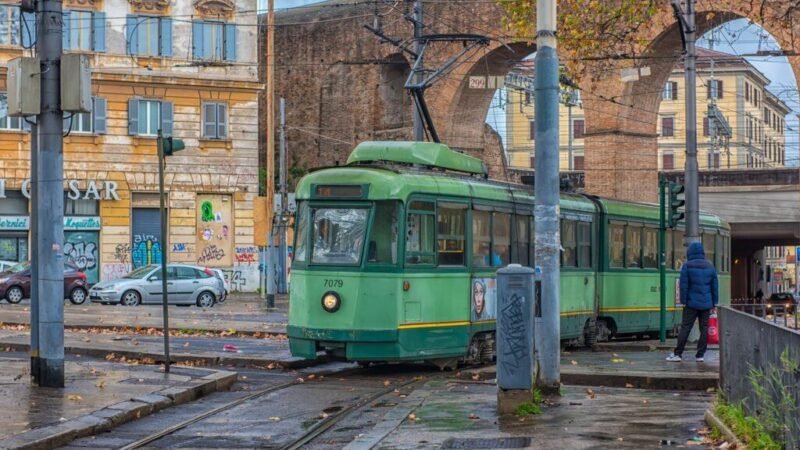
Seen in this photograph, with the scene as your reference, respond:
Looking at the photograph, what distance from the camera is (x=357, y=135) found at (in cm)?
5775

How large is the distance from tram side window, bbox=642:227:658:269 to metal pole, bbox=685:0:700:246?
3.40ft

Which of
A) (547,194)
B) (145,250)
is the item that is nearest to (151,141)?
(145,250)

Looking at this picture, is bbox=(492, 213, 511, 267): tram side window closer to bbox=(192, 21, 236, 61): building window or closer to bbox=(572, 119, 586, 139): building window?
bbox=(192, 21, 236, 61): building window

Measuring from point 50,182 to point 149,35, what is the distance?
35.9 m

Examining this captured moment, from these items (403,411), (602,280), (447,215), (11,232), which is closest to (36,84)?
(403,411)

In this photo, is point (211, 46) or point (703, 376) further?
point (211, 46)

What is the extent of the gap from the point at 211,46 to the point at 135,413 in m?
38.3

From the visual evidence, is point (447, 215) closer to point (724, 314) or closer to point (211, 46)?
point (724, 314)

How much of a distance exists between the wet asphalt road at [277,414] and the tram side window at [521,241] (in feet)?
9.58

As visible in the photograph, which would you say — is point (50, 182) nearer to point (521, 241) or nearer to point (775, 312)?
point (521, 241)

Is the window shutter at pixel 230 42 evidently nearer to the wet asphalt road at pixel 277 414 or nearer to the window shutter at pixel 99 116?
the window shutter at pixel 99 116

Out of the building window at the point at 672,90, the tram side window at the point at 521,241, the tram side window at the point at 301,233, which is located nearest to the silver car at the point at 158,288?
the tram side window at the point at 521,241

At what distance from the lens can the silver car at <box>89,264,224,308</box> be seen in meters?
40.4

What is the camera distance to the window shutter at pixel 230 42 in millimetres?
50250
